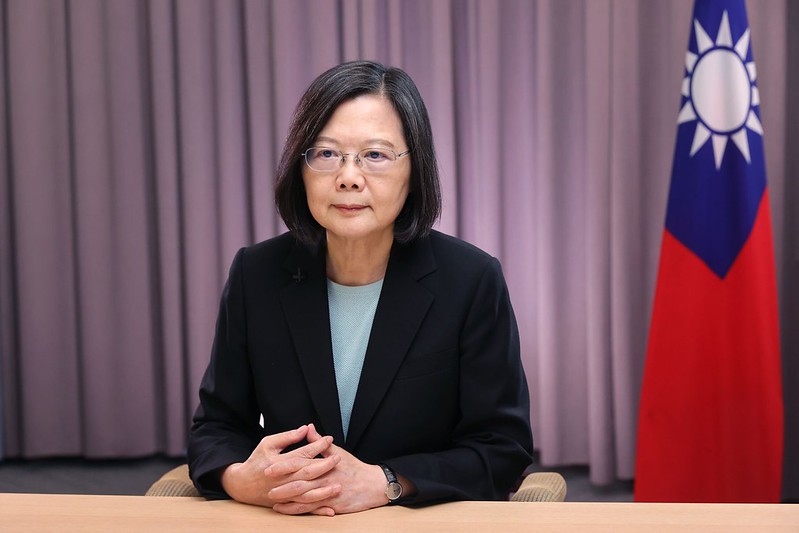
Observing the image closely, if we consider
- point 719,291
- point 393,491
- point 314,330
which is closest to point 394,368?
point 314,330

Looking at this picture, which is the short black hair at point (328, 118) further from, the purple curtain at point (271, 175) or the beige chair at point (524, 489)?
the purple curtain at point (271, 175)

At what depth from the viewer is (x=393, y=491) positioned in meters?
1.44

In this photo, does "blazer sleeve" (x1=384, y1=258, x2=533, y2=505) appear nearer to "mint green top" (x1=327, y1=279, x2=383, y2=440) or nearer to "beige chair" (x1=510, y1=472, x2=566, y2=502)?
"beige chair" (x1=510, y1=472, x2=566, y2=502)

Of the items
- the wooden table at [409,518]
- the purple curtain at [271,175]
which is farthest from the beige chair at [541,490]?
the purple curtain at [271,175]

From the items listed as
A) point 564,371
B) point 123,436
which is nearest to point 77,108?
point 123,436

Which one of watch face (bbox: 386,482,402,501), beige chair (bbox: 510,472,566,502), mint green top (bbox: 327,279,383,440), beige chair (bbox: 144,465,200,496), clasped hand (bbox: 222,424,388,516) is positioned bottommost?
beige chair (bbox: 510,472,566,502)

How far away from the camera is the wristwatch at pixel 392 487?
56.5 inches

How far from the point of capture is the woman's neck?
176 centimetres

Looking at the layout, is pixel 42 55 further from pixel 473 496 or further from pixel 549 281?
pixel 473 496

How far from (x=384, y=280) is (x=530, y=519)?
1.99ft

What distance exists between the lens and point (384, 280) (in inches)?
68.1

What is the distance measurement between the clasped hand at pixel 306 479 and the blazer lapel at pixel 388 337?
196mm

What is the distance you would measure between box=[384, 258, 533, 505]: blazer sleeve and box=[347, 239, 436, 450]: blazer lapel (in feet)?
0.36

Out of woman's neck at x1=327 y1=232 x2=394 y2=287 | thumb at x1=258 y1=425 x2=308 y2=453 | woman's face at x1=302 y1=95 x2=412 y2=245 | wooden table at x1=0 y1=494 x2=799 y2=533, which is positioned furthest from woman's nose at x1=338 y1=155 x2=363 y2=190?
wooden table at x1=0 y1=494 x2=799 y2=533
